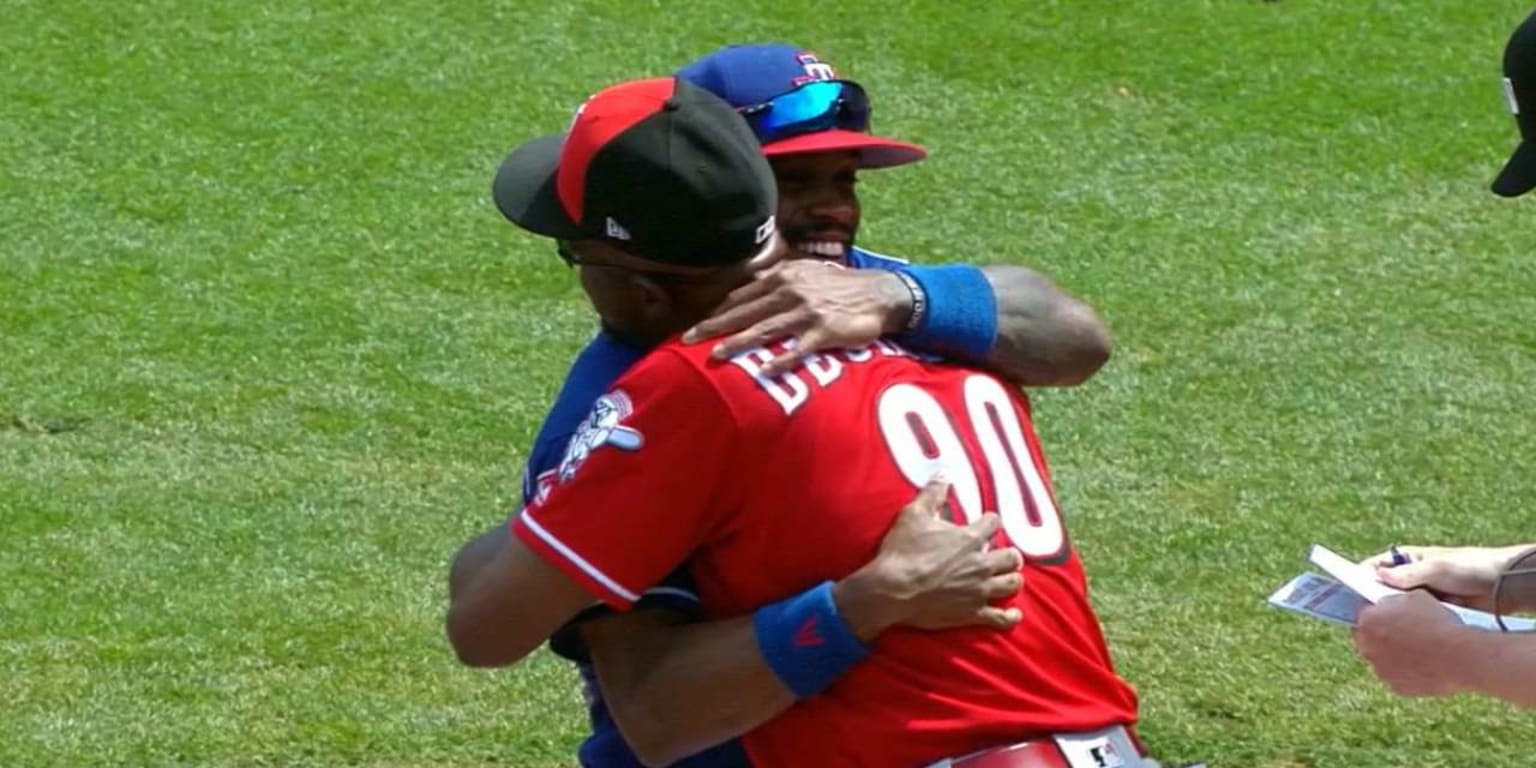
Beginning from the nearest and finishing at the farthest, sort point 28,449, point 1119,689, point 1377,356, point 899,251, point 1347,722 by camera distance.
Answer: point 1119,689 < point 1347,722 < point 28,449 < point 1377,356 < point 899,251

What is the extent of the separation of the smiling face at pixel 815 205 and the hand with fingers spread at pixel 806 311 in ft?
1.04

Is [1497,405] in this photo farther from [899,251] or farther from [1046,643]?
[1046,643]

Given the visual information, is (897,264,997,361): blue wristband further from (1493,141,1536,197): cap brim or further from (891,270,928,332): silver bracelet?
(1493,141,1536,197): cap brim

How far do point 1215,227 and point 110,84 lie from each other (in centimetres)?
454

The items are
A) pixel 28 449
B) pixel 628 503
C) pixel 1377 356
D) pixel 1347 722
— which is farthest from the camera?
pixel 1377 356

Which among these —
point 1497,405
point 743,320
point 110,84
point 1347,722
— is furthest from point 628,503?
point 110,84

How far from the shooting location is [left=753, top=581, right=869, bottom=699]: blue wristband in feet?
9.59

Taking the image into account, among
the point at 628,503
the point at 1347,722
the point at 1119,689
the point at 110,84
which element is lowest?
the point at 110,84

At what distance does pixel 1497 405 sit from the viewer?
7816 mm

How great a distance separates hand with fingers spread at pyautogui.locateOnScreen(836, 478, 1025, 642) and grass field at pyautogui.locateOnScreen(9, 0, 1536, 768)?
2786 mm

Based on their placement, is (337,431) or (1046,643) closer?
(1046,643)

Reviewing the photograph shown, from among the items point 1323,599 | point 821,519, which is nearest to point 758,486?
point 821,519

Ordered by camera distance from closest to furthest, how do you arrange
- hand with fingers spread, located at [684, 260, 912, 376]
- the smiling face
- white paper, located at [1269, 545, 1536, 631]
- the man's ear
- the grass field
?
hand with fingers spread, located at [684, 260, 912, 376] < the man's ear < white paper, located at [1269, 545, 1536, 631] < the smiling face < the grass field

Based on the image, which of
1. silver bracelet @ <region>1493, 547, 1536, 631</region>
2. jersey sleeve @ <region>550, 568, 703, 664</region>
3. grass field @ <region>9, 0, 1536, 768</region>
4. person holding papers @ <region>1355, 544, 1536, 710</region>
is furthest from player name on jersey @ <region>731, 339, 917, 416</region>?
grass field @ <region>9, 0, 1536, 768</region>
